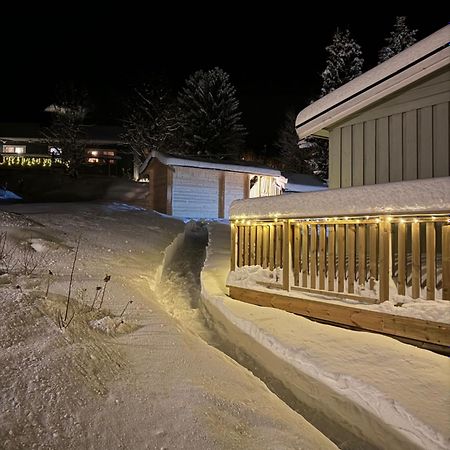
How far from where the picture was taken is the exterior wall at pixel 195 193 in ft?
67.4

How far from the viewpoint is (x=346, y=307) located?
5410 mm

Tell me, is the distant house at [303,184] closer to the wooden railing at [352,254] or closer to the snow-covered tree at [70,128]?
the wooden railing at [352,254]

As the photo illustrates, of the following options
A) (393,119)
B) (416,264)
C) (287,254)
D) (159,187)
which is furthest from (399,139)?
(159,187)

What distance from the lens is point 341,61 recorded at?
27.4 m

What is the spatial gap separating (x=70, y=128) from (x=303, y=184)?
21395 millimetres

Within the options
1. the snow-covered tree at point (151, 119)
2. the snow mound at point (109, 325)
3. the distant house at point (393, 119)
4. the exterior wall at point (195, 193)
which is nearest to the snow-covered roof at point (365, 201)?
the distant house at point (393, 119)

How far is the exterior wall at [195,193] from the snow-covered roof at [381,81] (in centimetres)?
1268

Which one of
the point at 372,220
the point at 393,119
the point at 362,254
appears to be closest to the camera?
the point at 372,220

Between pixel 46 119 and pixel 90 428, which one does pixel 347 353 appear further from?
pixel 46 119

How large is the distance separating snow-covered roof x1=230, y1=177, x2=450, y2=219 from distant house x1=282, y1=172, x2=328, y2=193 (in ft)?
63.2

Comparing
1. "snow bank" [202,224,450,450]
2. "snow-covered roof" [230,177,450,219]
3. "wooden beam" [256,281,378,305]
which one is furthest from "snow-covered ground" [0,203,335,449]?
"snow-covered roof" [230,177,450,219]

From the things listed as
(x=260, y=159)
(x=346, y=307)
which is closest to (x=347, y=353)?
(x=346, y=307)

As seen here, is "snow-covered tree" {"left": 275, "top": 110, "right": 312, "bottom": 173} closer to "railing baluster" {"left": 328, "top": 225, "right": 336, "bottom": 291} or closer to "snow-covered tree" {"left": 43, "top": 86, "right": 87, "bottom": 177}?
"snow-covered tree" {"left": 43, "top": 86, "right": 87, "bottom": 177}

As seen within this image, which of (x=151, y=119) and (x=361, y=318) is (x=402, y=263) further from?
(x=151, y=119)
